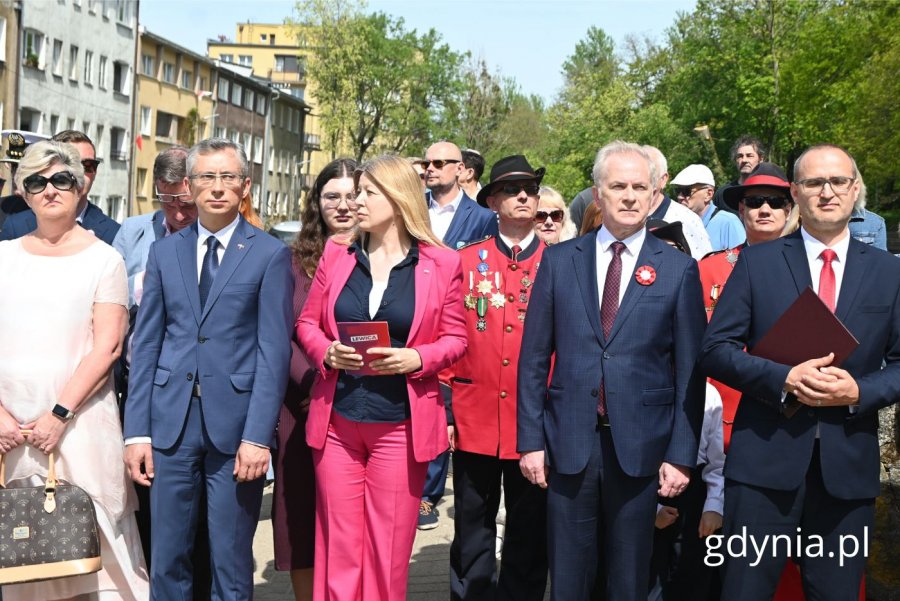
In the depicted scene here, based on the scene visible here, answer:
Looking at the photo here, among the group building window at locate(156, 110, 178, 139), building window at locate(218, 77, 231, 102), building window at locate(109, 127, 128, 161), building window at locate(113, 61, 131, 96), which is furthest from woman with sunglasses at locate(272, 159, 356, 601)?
building window at locate(218, 77, 231, 102)

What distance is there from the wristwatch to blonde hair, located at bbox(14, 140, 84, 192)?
1.10 metres

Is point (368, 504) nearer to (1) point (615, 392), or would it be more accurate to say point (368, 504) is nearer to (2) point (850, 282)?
(1) point (615, 392)

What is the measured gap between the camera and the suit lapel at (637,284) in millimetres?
4539

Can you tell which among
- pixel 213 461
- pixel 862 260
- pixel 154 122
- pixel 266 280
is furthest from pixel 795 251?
pixel 154 122

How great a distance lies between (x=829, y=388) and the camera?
405 cm

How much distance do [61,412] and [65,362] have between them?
25cm

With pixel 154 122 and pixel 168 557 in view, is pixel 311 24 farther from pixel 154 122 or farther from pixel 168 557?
pixel 168 557

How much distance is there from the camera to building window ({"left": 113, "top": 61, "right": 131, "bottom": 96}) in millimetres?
54875

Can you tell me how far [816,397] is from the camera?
13.4ft

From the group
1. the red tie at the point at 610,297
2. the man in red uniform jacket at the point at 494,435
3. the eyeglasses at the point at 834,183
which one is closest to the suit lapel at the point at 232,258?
the man in red uniform jacket at the point at 494,435

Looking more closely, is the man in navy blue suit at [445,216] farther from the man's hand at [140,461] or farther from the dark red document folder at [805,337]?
→ the dark red document folder at [805,337]

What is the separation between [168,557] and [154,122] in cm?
5732

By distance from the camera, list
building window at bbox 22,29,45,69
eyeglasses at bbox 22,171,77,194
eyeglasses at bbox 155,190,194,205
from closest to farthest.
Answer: eyeglasses at bbox 22,171,77,194 < eyeglasses at bbox 155,190,194,205 < building window at bbox 22,29,45,69

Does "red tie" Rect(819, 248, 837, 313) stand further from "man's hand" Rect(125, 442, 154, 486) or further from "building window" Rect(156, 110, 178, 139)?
"building window" Rect(156, 110, 178, 139)
